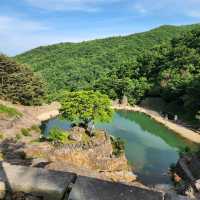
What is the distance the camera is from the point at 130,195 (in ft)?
11.8

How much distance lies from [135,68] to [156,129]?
32787 millimetres

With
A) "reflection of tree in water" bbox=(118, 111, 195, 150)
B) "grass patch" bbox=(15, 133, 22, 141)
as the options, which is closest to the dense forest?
"reflection of tree in water" bbox=(118, 111, 195, 150)

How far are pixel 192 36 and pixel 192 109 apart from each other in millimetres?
37403

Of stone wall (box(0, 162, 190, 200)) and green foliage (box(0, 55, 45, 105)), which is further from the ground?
stone wall (box(0, 162, 190, 200))

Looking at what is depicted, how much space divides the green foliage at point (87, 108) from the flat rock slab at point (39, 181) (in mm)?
27768

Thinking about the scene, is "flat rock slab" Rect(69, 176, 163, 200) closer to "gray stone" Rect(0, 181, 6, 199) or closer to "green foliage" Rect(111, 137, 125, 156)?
"gray stone" Rect(0, 181, 6, 199)

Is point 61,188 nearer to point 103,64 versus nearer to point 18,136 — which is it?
point 18,136

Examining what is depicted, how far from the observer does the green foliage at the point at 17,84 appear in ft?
152

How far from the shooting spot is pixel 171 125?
156 feet

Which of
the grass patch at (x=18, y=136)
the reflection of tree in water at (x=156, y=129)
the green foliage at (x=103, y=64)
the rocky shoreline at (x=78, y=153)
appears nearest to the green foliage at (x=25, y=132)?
the rocky shoreline at (x=78, y=153)

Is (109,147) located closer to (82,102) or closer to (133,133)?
(82,102)

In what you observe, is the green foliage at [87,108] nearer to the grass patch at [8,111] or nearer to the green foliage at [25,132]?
the green foliage at [25,132]

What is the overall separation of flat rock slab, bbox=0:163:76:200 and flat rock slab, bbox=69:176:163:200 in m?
0.18

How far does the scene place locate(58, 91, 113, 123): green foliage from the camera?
32.2 meters
